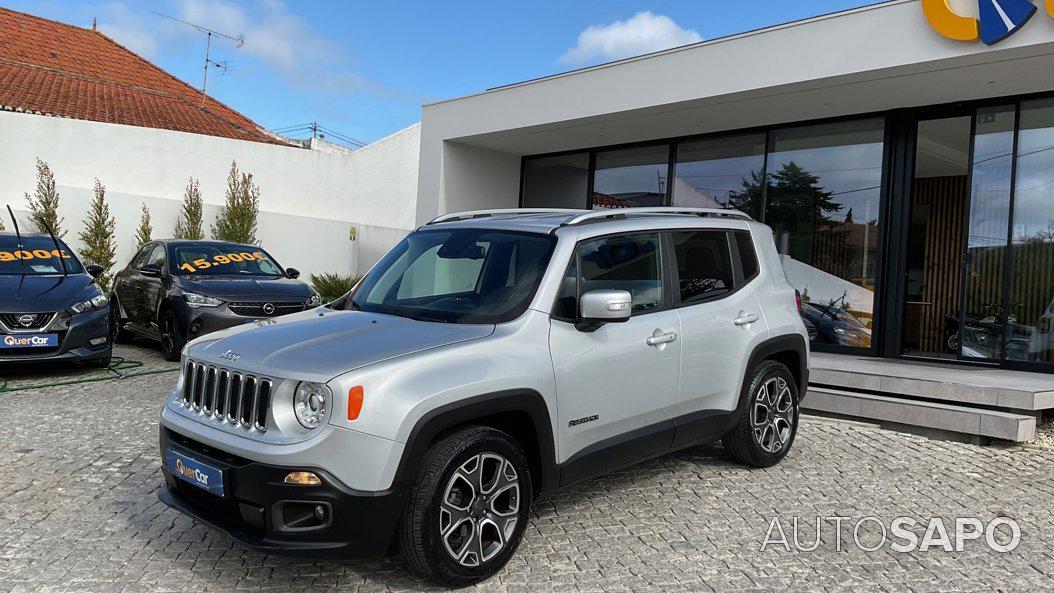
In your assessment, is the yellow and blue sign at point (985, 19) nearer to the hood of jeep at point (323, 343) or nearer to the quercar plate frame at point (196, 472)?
the hood of jeep at point (323, 343)

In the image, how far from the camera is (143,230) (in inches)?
640

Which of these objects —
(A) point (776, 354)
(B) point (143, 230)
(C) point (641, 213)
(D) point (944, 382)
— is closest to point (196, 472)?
(C) point (641, 213)

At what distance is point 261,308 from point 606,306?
6.56 metres

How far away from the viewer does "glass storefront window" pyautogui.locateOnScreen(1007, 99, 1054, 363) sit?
8.45 meters

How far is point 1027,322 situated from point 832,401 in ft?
10.5

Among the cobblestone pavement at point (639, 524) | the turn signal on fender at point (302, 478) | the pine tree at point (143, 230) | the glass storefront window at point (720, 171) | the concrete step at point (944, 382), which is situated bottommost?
the cobblestone pavement at point (639, 524)

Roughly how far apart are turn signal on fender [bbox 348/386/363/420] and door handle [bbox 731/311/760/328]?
276cm

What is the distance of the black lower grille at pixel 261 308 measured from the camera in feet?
29.5

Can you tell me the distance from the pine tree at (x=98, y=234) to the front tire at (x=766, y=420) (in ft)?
47.7

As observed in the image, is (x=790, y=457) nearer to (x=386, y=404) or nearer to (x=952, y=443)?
(x=952, y=443)

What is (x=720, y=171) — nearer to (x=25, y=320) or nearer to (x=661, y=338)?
(x=661, y=338)

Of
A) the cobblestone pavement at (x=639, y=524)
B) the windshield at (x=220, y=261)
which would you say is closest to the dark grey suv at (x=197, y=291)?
the windshield at (x=220, y=261)
